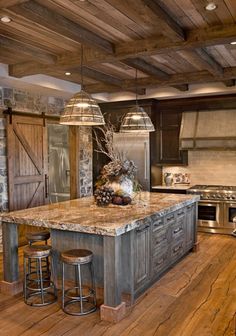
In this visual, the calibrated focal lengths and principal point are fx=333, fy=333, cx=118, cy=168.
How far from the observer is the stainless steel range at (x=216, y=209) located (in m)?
6.23

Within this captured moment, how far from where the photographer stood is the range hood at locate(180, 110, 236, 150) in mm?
6418

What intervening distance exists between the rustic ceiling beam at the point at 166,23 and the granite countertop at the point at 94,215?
1909 mm

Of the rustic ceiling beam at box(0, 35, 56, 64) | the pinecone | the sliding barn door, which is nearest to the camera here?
the rustic ceiling beam at box(0, 35, 56, 64)

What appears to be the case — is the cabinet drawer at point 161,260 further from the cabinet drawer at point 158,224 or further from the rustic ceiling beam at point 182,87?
the rustic ceiling beam at point 182,87

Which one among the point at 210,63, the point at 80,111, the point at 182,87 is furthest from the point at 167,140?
the point at 80,111

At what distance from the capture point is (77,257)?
10.6 ft

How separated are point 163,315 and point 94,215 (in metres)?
1.24

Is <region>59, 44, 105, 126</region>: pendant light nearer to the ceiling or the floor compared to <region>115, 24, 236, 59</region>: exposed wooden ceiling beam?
nearer to the floor

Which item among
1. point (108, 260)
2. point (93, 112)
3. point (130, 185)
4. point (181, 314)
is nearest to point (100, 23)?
point (93, 112)

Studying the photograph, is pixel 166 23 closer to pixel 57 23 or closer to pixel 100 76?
pixel 57 23

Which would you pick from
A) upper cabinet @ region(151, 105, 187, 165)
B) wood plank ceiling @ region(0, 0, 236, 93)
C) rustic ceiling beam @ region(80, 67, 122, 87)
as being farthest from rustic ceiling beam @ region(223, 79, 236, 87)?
rustic ceiling beam @ region(80, 67, 122, 87)

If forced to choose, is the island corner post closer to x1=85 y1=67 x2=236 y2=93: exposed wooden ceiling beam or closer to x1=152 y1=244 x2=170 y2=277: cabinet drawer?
x1=152 y1=244 x2=170 y2=277: cabinet drawer

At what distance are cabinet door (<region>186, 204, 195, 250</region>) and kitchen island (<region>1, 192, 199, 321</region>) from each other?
517 mm

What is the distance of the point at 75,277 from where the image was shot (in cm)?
378
